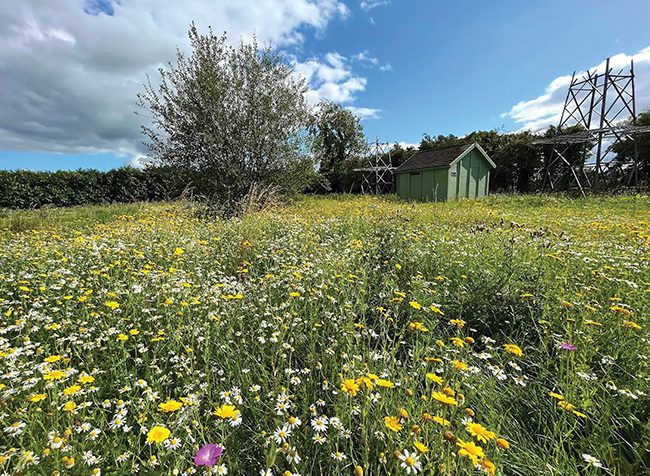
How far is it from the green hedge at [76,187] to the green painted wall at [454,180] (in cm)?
1469

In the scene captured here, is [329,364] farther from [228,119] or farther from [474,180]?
[474,180]

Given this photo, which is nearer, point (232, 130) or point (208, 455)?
point (208, 455)

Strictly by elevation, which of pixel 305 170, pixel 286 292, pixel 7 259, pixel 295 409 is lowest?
pixel 295 409

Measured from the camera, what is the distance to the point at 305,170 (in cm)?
1230

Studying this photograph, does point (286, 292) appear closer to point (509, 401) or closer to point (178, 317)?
point (178, 317)

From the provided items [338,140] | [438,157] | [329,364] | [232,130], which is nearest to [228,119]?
[232,130]

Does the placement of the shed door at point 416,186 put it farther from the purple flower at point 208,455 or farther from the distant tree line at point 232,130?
the purple flower at point 208,455

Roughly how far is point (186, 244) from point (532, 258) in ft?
13.5

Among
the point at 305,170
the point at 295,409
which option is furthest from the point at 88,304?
the point at 305,170

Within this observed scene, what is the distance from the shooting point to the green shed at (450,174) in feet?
59.8

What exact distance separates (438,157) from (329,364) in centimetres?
2014

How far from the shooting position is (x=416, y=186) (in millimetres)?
20453

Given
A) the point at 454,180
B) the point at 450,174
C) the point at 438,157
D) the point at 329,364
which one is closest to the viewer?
the point at 329,364

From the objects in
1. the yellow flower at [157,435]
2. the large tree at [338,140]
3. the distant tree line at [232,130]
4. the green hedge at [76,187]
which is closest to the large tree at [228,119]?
the distant tree line at [232,130]
